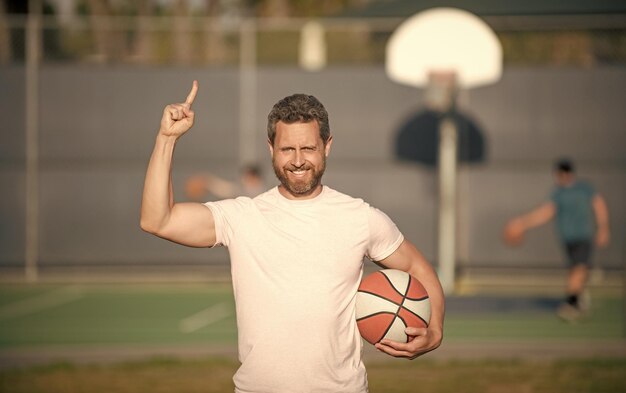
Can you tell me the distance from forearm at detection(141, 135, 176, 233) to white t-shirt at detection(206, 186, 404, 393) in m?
0.38

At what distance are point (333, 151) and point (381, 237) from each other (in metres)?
20.5

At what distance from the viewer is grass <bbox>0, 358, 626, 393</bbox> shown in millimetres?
12133

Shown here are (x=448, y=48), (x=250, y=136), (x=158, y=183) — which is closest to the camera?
(x=158, y=183)

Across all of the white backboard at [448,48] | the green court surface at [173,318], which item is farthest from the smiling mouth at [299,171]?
the white backboard at [448,48]

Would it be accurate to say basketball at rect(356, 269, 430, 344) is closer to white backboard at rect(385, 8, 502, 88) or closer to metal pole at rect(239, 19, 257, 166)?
white backboard at rect(385, 8, 502, 88)

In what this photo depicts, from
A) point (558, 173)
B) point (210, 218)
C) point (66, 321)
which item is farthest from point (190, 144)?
point (210, 218)

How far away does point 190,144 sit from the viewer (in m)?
26.6

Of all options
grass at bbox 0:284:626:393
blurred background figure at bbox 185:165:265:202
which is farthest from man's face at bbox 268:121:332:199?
blurred background figure at bbox 185:165:265:202

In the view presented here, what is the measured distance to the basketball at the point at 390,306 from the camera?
6.03 metres

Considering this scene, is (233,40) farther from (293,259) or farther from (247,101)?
(293,259)

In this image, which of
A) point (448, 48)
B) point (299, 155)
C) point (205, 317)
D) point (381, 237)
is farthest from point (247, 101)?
point (299, 155)

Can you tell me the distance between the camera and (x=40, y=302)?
21.5m

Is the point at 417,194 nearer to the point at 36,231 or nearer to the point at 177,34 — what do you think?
the point at 177,34

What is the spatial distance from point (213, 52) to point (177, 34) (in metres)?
1.15
